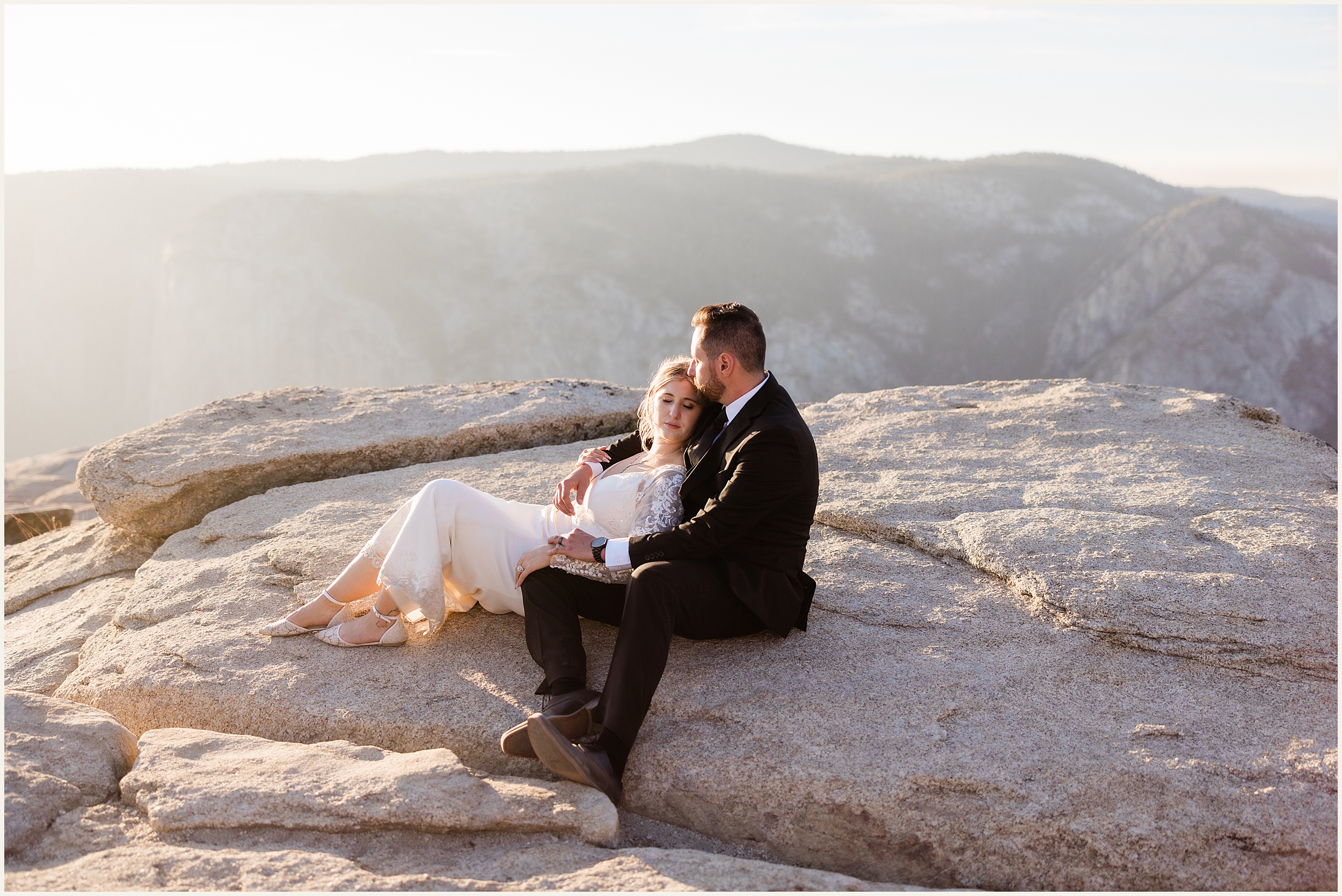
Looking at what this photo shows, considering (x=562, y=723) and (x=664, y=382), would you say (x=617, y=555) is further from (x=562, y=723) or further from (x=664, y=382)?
(x=664, y=382)

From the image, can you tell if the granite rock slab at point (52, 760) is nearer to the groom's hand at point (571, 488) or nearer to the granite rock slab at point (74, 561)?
the groom's hand at point (571, 488)

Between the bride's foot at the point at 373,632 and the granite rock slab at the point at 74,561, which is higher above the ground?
the bride's foot at the point at 373,632

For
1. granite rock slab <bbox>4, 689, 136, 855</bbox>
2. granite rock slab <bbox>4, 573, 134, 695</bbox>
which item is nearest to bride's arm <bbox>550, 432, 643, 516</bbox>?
granite rock slab <bbox>4, 689, 136, 855</bbox>

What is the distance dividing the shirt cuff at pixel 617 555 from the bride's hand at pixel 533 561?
0.95ft

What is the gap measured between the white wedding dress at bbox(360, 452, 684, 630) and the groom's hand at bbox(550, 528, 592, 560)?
0.09 m

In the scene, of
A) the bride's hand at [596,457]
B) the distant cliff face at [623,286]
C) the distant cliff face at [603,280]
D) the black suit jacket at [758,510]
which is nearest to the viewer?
the black suit jacket at [758,510]

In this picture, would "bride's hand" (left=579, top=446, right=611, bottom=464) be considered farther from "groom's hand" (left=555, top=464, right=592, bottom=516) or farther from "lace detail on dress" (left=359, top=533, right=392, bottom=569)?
"lace detail on dress" (left=359, top=533, right=392, bottom=569)

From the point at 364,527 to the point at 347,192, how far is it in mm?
40440

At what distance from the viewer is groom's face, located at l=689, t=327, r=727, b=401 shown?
12.8ft

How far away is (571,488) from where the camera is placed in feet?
14.2

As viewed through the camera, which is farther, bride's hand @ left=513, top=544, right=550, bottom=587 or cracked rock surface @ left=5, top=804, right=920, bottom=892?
bride's hand @ left=513, top=544, right=550, bottom=587

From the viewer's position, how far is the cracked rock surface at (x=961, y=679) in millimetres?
3115

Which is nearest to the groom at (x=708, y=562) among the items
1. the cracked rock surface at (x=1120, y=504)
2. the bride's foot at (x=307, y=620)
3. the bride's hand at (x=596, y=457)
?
the bride's hand at (x=596, y=457)

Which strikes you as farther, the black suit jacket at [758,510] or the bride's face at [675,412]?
the bride's face at [675,412]
